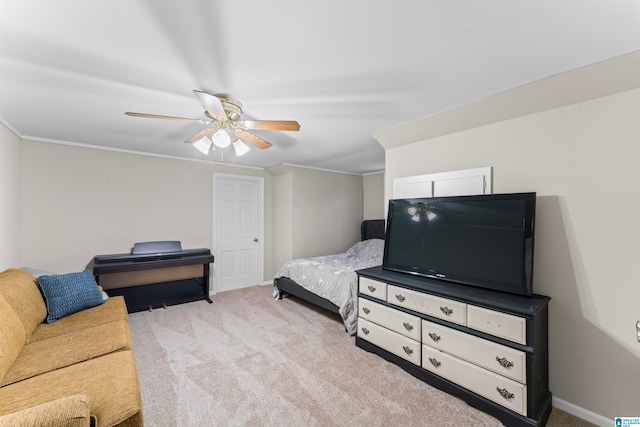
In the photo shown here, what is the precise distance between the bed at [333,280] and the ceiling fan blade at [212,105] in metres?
2.25

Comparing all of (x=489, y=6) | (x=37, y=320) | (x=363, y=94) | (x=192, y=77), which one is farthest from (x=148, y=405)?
(x=489, y=6)

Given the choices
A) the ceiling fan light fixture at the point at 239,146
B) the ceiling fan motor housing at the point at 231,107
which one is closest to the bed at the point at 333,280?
the ceiling fan light fixture at the point at 239,146

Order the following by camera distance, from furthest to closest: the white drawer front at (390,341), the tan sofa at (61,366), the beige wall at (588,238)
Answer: the white drawer front at (390,341), the beige wall at (588,238), the tan sofa at (61,366)

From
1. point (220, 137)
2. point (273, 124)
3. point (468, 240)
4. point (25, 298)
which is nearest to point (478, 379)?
point (468, 240)

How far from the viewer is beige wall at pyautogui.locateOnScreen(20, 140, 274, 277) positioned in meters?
3.25

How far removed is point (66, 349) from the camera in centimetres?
172

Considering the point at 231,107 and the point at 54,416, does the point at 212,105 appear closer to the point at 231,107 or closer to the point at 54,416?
the point at 231,107

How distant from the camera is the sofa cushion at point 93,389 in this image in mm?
1176

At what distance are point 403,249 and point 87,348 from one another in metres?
2.62

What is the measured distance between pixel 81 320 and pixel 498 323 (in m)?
3.28

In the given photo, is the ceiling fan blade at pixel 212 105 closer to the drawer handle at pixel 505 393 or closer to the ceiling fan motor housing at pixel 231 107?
the ceiling fan motor housing at pixel 231 107

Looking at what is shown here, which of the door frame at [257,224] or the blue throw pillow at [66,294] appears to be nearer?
the blue throw pillow at [66,294]

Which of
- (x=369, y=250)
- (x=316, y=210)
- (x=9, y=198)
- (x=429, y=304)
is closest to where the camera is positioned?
(x=429, y=304)

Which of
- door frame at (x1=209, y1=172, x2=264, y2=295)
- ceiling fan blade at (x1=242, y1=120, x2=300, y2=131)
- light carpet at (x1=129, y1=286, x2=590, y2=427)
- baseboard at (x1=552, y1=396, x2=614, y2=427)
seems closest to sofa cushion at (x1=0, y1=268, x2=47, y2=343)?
light carpet at (x1=129, y1=286, x2=590, y2=427)
